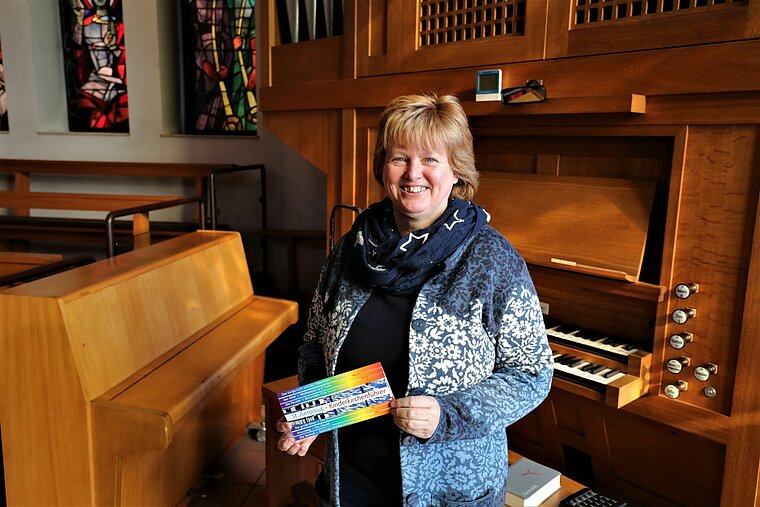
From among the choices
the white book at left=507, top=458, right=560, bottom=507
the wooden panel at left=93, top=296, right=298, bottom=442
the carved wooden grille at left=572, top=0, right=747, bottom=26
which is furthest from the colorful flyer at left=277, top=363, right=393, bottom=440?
the carved wooden grille at left=572, top=0, right=747, bottom=26

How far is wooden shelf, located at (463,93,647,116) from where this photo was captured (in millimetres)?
2176

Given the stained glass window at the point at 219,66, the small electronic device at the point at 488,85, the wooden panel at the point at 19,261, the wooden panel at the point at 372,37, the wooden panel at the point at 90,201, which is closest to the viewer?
the small electronic device at the point at 488,85

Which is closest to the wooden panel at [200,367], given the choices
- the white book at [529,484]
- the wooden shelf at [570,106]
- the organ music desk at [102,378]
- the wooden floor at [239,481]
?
the organ music desk at [102,378]

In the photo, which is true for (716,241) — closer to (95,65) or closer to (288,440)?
(288,440)

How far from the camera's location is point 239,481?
10.8ft

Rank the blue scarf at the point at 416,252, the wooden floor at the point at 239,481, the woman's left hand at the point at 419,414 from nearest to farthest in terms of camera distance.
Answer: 1. the woman's left hand at the point at 419,414
2. the blue scarf at the point at 416,252
3. the wooden floor at the point at 239,481

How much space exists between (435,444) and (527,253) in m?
1.29

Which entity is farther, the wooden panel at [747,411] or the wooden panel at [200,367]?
the wooden panel at [200,367]

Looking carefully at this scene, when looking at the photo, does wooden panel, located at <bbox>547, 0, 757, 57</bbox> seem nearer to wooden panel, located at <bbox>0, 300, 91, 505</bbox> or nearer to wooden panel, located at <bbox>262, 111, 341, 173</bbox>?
wooden panel, located at <bbox>262, 111, 341, 173</bbox>

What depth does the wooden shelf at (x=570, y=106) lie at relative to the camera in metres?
2.18

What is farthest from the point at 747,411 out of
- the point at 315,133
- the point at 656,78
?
the point at 315,133

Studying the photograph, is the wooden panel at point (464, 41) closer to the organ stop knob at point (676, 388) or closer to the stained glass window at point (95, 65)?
the organ stop knob at point (676, 388)

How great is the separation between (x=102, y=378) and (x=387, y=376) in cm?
120

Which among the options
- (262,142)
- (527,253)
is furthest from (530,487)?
Answer: (262,142)
